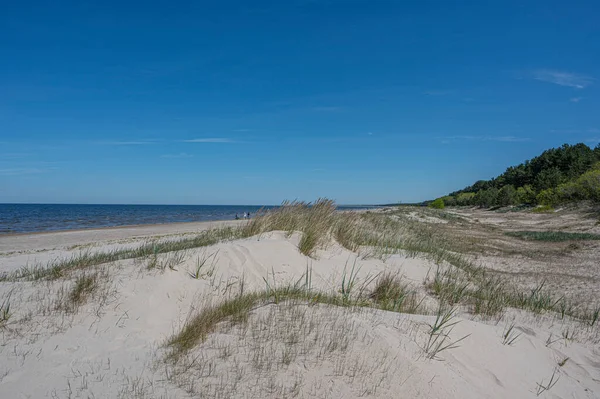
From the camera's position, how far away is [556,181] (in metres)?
47.6

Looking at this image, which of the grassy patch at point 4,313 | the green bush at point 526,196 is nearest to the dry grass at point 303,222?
the grassy patch at point 4,313

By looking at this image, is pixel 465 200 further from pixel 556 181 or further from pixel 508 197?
pixel 556 181

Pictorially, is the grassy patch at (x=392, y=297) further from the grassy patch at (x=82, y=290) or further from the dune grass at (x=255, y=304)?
the grassy patch at (x=82, y=290)

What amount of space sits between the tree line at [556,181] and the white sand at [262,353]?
123ft

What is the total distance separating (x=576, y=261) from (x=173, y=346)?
1372cm

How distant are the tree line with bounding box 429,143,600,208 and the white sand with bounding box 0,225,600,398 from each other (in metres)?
37.3

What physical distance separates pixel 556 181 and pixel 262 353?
2255 inches

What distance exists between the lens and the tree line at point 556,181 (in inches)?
1423

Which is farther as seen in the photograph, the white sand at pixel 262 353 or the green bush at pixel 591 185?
the green bush at pixel 591 185

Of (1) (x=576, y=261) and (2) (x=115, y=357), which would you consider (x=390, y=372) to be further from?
(1) (x=576, y=261)

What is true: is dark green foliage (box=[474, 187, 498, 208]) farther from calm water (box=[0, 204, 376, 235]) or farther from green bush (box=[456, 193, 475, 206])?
calm water (box=[0, 204, 376, 235])

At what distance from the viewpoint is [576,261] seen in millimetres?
11828

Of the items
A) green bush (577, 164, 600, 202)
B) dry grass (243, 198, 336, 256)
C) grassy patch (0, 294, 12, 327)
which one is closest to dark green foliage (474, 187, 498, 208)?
green bush (577, 164, 600, 202)

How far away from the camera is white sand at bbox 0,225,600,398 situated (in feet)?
9.11
